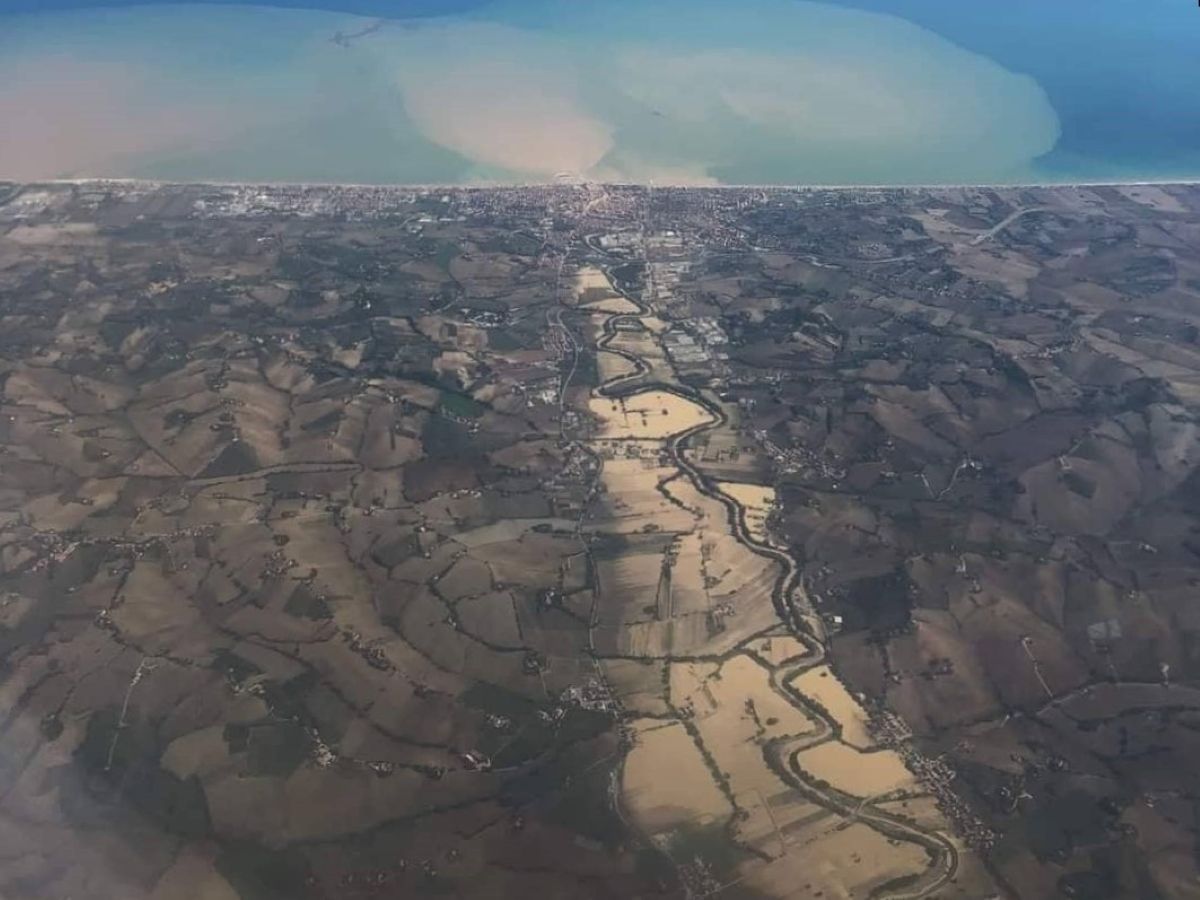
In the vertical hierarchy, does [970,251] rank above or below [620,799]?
above

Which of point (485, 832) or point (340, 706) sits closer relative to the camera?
point (485, 832)

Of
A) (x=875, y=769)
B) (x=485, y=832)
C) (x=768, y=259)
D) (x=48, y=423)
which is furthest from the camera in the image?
(x=768, y=259)

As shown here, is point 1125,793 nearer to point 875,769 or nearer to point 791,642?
point 875,769

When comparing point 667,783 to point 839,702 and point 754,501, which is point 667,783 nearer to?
point 839,702

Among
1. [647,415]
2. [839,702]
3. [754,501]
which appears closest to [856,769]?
[839,702]

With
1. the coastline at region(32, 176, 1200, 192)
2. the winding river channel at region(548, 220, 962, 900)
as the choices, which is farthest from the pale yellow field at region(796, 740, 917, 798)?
the coastline at region(32, 176, 1200, 192)

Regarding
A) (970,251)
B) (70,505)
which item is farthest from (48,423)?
(970,251)

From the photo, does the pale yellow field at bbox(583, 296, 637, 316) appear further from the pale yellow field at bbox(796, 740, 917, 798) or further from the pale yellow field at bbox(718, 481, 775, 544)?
the pale yellow field at bbox(796, 740, 917, 798)
